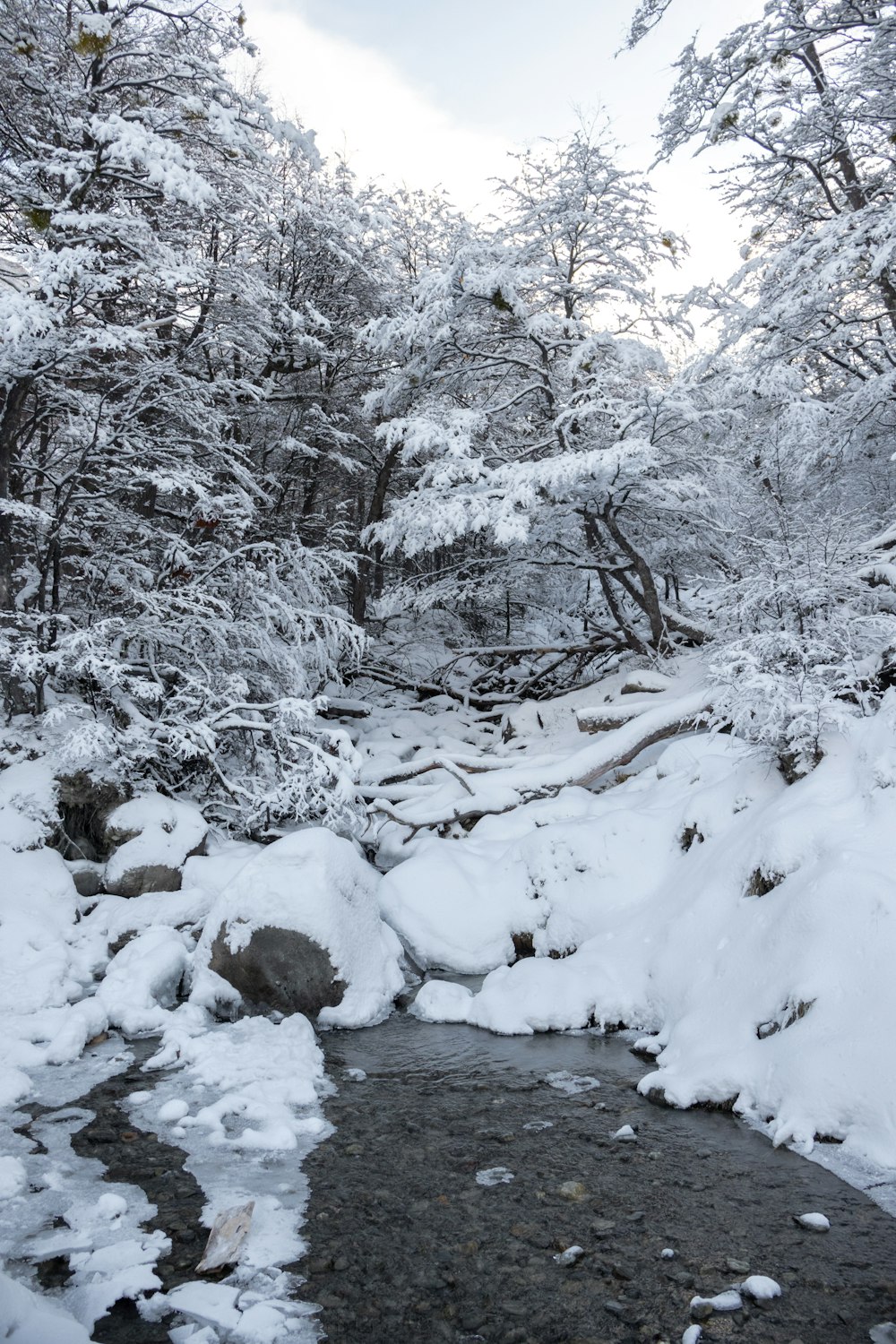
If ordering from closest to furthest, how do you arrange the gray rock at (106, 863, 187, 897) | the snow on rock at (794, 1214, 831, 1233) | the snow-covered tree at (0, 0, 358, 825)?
1. the snow on rock at (794, 1214, 831, 1233)
2. the gray rock at (106, 863, 187, 897)
3. the snow-covered tree at (0, 0, 358, 825)

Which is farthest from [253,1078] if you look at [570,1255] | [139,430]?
[139,430]

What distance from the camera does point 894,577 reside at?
7039mm

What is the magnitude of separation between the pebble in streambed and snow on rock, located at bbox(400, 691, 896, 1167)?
0.40 meters

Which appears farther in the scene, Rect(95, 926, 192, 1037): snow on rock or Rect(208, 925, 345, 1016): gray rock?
Rect(208, 925, 345, 1016): gray rock

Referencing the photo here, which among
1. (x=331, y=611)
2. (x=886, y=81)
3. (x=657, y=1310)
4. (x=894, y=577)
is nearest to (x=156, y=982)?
(x=657, y=1310)

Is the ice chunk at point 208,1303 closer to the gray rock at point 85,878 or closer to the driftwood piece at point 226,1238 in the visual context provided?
the driftwood piece at point 226,1238

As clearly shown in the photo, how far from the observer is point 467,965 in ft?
21.9

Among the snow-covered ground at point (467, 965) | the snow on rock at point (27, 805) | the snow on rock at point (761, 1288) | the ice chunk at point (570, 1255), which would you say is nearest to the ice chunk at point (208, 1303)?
the snow-covered ground at point (467, 965)

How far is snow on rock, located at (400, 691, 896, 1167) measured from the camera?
3867mm

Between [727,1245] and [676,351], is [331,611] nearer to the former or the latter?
[676,351]

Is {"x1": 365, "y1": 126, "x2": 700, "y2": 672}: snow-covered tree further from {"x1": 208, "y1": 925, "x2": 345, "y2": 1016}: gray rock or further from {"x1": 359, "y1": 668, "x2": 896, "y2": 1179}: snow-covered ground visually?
{"x1": 208, "y1": 925, "x2": 345, "y2": 1016}: gray rock

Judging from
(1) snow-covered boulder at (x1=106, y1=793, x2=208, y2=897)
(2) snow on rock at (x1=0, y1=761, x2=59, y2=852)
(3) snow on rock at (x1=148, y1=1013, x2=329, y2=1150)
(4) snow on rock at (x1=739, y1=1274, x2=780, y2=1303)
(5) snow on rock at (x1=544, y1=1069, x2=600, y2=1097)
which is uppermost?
(2) snow on rock at (x1=0, y1=761, x2=59, y2=852)

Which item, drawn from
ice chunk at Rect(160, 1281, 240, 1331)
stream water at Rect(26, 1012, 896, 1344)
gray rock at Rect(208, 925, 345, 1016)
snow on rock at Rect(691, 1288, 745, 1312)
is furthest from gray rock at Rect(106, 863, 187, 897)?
snow on rock at Rect(691, 1288, 745, 1312)

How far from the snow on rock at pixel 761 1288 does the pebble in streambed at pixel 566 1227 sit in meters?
0.02
